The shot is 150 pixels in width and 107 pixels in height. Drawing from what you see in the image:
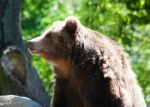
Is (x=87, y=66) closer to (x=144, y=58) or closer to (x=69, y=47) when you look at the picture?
(x=69, y=47)

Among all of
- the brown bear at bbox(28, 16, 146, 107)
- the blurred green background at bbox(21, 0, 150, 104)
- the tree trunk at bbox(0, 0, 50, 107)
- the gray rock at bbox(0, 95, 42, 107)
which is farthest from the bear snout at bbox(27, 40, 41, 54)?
the blurred green background at bbox(21, 0, 150, 104)

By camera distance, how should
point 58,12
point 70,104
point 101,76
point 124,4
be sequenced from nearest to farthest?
point 101,76 < point 70,104 < point 124,4 < point 58,12

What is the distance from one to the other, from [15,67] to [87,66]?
1.66 metres

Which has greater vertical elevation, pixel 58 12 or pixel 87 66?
pixel 58 12

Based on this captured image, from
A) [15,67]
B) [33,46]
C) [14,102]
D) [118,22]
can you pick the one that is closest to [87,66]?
[33,46]

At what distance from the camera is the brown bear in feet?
23.8

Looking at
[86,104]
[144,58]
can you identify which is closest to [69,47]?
[86,104]

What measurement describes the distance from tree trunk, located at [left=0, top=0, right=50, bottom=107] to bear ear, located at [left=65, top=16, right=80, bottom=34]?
1475 mm

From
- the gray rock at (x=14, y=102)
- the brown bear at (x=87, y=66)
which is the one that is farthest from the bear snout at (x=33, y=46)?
the gray rock at (x=14, y=102)

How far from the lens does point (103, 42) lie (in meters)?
7.44

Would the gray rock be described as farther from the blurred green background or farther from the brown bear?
the blurred green background

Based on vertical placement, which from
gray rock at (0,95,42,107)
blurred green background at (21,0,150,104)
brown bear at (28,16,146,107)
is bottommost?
gray rock at (0,95,42,107)

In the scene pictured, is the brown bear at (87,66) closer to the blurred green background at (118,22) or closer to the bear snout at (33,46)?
the bear snout at (33,46)

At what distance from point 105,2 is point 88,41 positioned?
23.1 ft
